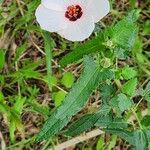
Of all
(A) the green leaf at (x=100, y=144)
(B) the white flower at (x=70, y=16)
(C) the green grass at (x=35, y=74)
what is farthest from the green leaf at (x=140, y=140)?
(A) the green leaf at (x=100, y=144)

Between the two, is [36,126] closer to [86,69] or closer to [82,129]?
[82,129]

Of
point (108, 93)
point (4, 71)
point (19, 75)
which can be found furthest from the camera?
point (4, 71)

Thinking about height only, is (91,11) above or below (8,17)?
above

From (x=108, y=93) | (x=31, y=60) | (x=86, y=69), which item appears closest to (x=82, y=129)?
(x=108, y=93)

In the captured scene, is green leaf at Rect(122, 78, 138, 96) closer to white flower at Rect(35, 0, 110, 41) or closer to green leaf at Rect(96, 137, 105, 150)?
white flower at Rect(35, 0, 110, 41)

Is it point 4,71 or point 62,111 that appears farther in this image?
point 4,71

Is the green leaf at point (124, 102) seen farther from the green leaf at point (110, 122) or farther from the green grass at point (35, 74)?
the green grass at point (35, 74)

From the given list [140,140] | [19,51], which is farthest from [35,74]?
[140,140]
